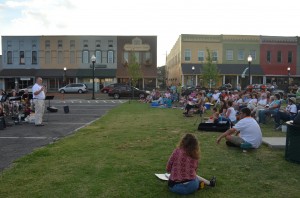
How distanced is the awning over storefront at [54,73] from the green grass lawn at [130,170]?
40.6 metres

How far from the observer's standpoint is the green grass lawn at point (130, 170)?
5.50 metres

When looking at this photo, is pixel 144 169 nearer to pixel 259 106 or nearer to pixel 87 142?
pixel 87 142

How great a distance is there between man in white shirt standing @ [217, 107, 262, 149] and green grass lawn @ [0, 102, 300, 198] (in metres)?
0.21

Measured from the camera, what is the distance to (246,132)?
8414 mm

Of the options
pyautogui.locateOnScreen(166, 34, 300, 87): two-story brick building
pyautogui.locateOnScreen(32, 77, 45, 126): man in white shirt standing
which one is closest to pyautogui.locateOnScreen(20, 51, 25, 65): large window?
pyautogui.locateOnScreen(166, 34, 300, 87): two-story brick building

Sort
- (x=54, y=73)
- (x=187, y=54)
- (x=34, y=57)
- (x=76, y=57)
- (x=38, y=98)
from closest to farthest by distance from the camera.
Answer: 1. (x=38, y=98)
2. (x=187, y=54)
3. (x=54, y=73)
4. (x=76, y=57)
5. (x=34, y=57)

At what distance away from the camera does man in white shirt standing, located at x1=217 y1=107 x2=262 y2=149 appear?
8.29 m

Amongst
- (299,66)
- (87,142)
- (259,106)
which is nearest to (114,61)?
(299,66)

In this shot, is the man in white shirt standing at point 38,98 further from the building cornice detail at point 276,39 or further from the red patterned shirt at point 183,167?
the building cornice detail at point 276,39

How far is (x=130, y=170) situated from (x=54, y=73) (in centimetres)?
4630

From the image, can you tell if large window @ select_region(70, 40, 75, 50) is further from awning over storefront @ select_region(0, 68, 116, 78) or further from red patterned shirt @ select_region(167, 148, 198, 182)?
red patterned shirt @ select_region(167, 148, 198, 182)

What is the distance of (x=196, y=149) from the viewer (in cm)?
539

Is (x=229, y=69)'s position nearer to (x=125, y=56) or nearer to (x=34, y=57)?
(x=125, y=56)

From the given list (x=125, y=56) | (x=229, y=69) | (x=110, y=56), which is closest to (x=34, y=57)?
(x=110, y=56)
